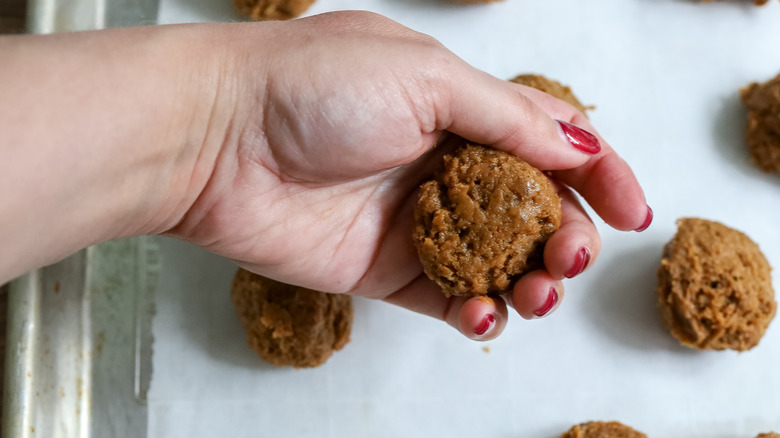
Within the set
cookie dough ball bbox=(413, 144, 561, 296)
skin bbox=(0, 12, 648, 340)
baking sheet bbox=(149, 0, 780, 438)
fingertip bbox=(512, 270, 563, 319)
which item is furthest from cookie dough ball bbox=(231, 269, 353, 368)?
fingertip bbox=(512, 270, 563, 319)

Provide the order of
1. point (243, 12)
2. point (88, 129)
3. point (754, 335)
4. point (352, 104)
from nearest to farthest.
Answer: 1. point (88, 129)
2. point (352, 104)
3. point (754, 335)
4. point (243, 12)

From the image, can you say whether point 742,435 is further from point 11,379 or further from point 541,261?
point 11,379

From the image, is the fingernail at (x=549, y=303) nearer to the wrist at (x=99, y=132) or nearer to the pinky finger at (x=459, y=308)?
the pinky finger at (x=459, y=308)

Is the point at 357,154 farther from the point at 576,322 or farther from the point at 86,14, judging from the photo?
the point at 86,14

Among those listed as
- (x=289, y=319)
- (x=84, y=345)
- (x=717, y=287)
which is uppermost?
(x=717, y=287)

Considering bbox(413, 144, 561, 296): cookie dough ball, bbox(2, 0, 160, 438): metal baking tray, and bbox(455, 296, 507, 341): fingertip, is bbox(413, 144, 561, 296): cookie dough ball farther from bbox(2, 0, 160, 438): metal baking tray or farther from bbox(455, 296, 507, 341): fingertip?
bbox(2, 0, 160, 438): metal baking tray

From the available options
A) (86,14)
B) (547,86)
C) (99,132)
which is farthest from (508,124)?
(86,14)

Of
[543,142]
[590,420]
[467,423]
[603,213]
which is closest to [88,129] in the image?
[543,142]
